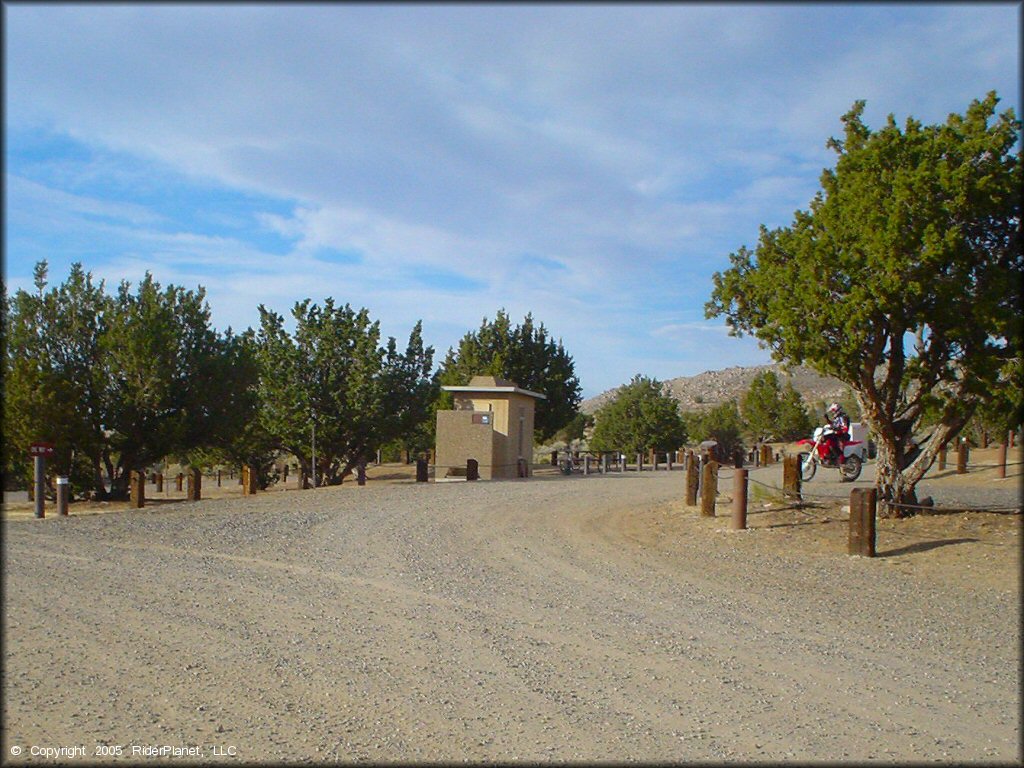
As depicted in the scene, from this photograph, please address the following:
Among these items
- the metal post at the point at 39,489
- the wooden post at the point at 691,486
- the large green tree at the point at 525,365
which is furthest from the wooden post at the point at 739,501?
the large green tree at the point at 525,365

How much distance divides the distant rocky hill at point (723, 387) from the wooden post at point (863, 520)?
253 ft

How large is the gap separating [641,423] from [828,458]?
895 inches

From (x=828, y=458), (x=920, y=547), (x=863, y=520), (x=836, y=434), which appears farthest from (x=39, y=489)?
(x=836, y=434)

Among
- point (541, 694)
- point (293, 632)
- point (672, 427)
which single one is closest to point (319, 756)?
point (541, 694)

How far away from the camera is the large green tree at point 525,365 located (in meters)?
42.9

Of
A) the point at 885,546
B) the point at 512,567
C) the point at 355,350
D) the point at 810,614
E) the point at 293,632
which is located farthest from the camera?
the point at 355,350

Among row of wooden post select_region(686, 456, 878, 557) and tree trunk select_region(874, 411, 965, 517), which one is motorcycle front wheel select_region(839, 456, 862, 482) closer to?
row of wooden post select_region(686, 456, 878, 557)

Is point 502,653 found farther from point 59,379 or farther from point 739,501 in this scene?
point 59,379

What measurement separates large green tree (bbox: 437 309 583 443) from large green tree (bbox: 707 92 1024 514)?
28.9 metres

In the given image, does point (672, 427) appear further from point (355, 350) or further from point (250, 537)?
point (250, 537)

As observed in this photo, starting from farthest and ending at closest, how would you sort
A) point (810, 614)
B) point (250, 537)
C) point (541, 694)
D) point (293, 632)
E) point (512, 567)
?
point (250, 537)
point (512, 567)
point (810, 614)
point (293, 632)
point (541, 694)

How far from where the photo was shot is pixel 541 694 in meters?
6.06

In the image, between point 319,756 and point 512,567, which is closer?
point 319,756

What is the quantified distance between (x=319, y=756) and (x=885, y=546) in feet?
29.9
